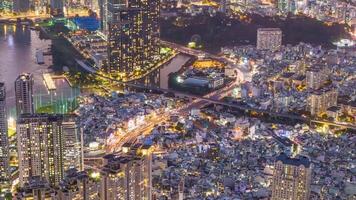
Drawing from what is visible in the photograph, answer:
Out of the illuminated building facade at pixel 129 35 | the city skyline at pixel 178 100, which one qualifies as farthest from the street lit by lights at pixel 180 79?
the illuminated building facade at pixel 129 35

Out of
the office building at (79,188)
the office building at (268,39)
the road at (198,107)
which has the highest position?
the office building at (268,39)

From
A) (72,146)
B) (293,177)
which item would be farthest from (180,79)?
(293,177)

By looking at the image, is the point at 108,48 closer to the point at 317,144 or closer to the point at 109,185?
the point at 317,144

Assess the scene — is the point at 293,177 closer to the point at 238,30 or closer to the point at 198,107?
the point at 198,107

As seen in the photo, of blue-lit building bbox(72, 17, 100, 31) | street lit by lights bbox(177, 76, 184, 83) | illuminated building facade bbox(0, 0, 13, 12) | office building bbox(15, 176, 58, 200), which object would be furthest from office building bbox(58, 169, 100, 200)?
illuminated building facade bbox(0, 0, 13, 12)

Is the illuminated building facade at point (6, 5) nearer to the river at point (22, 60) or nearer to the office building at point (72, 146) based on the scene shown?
the river at point (22, 60)

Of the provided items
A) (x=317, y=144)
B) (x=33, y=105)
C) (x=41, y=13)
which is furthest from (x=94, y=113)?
(x=41, y=13)

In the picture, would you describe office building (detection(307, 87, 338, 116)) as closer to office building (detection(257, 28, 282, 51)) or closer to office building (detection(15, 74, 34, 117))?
office building (detection(257, 28, 282, 51))

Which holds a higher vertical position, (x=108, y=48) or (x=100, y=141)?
(x=108, y=48)
